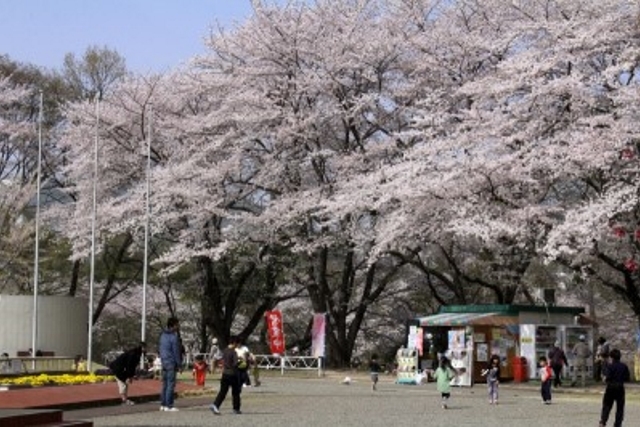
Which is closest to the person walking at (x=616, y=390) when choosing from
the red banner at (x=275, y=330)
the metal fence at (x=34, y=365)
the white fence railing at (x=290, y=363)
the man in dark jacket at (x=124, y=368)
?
the man in dark jacket at (x=124, y=368)

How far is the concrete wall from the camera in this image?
37344 millimetres

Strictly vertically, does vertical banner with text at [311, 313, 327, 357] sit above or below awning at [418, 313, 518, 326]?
below

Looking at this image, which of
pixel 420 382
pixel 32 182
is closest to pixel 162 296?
pixel 32 182

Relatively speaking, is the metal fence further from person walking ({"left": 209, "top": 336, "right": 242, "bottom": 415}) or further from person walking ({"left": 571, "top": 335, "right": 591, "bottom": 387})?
person walking ({"left": 571, "top": 335, "right": 591, "bottom": 387})

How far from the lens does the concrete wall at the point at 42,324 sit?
37.3 metres

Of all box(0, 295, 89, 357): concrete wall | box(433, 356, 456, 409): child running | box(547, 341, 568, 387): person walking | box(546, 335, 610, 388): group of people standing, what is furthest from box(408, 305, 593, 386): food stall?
box(0, 295, 89, 357): concrete wall

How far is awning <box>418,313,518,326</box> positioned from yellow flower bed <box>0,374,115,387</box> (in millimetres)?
10667

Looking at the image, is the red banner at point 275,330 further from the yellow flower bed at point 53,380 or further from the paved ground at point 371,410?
the yellow flower bed at point 53,380

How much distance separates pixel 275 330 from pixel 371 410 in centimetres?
1999

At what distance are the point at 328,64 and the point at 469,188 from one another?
28.3 feet

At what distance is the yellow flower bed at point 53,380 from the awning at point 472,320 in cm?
1067

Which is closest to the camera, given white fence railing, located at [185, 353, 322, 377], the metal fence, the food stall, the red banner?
the metal fence

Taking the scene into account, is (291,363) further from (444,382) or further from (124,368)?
(124,368)

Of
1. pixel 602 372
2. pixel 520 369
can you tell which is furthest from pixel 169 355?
pixel 520 369
